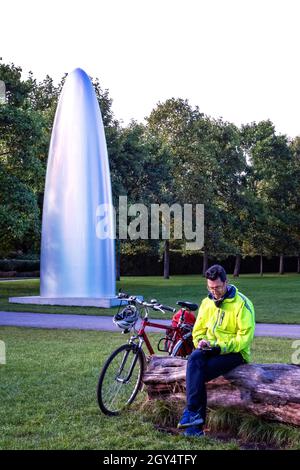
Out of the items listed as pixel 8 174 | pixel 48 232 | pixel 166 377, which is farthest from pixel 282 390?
pixel 8 174

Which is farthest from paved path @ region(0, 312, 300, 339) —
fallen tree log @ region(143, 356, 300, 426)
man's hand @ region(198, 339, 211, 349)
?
man's hand @ region(198, 339, 211, 349)

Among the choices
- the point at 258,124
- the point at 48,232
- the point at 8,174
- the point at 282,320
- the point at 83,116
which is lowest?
the point at 282,320

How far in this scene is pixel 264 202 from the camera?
5500 cm

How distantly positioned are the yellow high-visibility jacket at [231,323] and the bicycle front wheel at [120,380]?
1047 mm

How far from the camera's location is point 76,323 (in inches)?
648

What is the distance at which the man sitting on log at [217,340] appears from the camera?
6.38 m

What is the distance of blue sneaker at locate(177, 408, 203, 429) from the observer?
6.24 metres

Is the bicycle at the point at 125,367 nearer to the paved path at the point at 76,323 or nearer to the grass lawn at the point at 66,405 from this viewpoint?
the grass lawn at the point at 66,405

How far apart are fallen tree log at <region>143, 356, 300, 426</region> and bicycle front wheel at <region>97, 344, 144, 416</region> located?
0.23m

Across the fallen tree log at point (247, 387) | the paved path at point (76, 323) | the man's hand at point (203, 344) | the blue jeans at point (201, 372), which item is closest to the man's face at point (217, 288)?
the man's hand at point (203, 344)

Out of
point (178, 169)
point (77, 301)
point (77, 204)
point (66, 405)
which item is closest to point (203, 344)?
point (66, 405)

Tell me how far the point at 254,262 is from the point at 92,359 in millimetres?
54748

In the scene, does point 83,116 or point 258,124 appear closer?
point 83,116
